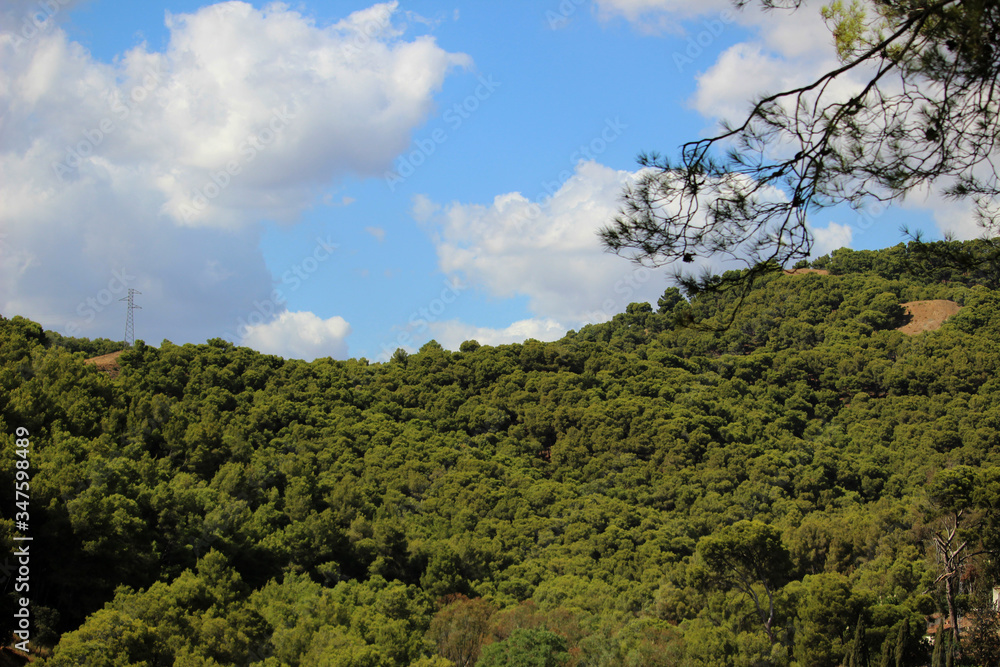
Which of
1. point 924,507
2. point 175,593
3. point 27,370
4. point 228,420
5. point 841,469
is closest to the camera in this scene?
point 175,593

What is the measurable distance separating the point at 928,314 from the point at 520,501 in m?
34.5

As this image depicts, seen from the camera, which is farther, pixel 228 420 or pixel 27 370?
pixel 228 420

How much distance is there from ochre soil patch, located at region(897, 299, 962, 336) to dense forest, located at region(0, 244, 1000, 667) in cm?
81

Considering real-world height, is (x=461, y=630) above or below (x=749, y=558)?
A: below

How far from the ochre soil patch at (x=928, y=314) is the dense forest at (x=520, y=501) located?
81 centimetres

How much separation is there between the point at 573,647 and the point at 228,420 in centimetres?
1925

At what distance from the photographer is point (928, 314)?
5241 cm

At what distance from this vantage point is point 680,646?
1948 cm

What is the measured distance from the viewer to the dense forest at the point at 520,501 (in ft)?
61.8

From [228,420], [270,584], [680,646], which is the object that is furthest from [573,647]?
[228,420]

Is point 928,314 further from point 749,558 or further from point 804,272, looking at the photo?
point 749,558

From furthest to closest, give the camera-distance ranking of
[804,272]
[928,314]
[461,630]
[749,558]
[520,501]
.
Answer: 1. [804,272]
2. [928,314]
3. [520,501]
4. [749,558]
5. [461,630]

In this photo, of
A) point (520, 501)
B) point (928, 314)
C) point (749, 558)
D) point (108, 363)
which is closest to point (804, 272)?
point (928, 314)

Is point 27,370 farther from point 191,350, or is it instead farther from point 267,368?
point 267,368
